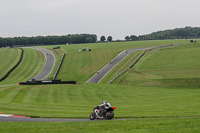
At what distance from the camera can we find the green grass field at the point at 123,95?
19688 millimetres

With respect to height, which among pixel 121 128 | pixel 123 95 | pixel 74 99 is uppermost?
Result: pixel 121 128

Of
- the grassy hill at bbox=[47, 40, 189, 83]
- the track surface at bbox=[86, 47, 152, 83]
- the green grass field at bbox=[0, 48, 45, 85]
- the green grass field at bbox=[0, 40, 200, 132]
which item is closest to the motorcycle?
the green grass field at bbox=[0, 40, 200, 132]

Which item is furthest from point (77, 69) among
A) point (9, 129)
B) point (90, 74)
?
point (9, 129)

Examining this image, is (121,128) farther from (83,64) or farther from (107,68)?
(83,64)

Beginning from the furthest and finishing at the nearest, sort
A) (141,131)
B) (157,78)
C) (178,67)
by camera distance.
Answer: (178,67) < (157,78) < (141,131)

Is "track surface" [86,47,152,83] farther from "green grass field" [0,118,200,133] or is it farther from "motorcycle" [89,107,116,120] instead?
"green grass field" [0,118,200,133]

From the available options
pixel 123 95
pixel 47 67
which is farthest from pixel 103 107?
pixel 47 67

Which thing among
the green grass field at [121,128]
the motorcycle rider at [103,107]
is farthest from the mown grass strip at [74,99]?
the green grass field at [121,128]

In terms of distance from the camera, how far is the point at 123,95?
49.8 meters

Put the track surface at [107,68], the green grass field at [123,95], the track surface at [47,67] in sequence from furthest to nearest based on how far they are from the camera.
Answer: the track surface at [47,67] < the track surface at [107,68] < the green grass field at [123,95]

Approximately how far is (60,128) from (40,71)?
3183 inches

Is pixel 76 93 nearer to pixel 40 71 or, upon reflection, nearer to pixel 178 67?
pixel 178 67

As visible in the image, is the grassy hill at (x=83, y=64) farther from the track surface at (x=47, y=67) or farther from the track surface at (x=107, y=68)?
the track surface at (x=47, y=67)

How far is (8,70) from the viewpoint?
99625 mm
